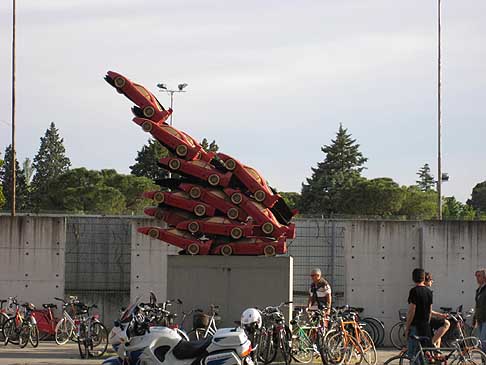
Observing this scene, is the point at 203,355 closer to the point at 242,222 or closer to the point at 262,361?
the point at 262,361

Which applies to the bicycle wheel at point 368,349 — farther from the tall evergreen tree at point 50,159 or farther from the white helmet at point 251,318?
the tall evergreen tree at point 50,159

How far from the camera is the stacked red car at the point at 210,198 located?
19.6m

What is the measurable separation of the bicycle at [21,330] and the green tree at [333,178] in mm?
48157

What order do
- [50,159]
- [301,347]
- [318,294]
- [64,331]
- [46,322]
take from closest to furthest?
[301,347], [318,294], [64,331], [46,322], [50,159]

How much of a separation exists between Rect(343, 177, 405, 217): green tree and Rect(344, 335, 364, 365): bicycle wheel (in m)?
47.8

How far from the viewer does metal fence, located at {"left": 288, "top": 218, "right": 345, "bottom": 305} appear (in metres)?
24.8

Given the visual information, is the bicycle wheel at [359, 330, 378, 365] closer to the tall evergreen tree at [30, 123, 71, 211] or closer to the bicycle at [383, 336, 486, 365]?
the bicycle at [383, 336, 486, 365]

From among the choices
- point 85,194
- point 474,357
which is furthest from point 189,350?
point 85,194

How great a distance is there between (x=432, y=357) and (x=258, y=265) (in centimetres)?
643

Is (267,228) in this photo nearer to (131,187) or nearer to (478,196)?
(131,187)

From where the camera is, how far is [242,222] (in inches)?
778

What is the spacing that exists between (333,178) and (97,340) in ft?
181

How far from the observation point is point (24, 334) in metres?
21.4

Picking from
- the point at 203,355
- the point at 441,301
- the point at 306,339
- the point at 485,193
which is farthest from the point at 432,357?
the point at 485,193
